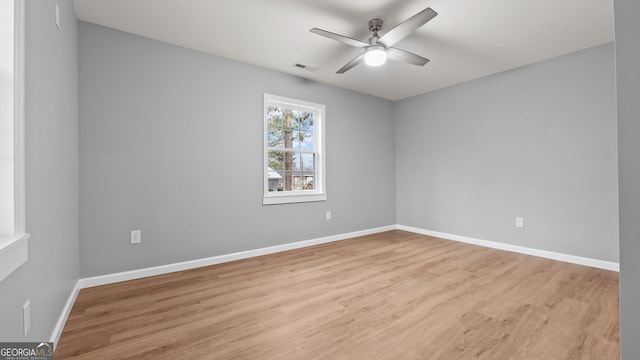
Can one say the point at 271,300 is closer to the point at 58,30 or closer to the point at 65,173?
the point at 65,173

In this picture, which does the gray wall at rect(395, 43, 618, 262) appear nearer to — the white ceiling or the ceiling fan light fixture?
the white ceiling

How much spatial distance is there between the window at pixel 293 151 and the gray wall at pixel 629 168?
319 centimetres

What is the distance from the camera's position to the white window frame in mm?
1032

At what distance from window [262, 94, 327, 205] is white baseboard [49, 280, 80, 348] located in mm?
1935

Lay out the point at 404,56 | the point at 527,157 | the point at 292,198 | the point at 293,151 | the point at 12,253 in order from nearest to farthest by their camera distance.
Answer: the point at 12,253 → the point at 404,56 → the point at 527,157 → the point at 292,198 → the point at 293,151

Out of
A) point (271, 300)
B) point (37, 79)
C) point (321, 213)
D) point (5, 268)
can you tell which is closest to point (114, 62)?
point (37, 79)

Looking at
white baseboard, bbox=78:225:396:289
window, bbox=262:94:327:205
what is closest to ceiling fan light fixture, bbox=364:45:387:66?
window, bbox=262:94:327:205

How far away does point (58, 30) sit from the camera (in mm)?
1731

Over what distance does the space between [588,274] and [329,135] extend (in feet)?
11.3

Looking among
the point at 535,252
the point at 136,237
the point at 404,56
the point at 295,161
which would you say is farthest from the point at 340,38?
the point at 535,252

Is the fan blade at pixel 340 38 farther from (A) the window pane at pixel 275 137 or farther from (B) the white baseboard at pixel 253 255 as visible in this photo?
(B) the white baseboard at pixel 253 255

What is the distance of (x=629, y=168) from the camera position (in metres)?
0.72

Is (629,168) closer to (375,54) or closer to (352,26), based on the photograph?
(375,54)

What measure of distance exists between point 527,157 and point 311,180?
9.71ft
